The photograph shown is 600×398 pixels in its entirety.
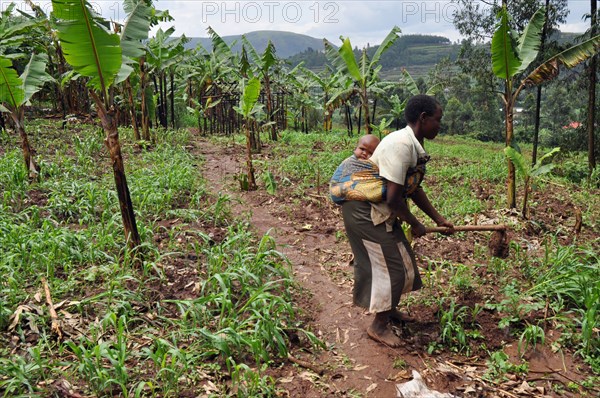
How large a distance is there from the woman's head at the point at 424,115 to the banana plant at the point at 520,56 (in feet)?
12.0

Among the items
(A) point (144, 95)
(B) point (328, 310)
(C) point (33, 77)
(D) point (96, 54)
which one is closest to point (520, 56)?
(B) point (328, 310)

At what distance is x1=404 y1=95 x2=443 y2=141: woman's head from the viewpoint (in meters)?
3.14

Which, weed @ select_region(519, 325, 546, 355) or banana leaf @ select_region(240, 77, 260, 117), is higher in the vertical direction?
banana leaf @ select_region(240, 77, 260, 117)

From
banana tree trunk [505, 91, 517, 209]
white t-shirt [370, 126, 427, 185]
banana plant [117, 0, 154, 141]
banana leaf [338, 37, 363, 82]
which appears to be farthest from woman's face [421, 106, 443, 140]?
banana leaf [338, 37, 363, 82]

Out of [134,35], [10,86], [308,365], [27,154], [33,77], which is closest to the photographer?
[308,365]

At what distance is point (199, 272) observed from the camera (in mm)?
4379

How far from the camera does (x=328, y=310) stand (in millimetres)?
4047

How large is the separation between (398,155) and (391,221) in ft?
1.79

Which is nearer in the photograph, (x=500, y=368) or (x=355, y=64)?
(x=500, y=368)

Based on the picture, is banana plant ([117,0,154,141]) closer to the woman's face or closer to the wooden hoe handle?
the woman's face

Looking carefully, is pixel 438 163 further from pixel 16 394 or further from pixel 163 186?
pixel 16 394

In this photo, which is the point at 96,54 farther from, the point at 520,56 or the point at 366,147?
the point at 520,56

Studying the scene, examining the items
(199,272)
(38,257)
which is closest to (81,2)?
(38,257)

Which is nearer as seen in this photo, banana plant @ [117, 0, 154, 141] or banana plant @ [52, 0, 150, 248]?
banana plant @ [52, 0, 150, 248]
